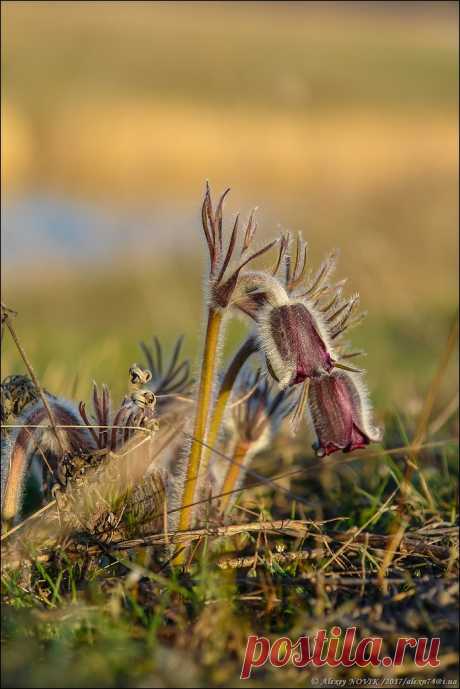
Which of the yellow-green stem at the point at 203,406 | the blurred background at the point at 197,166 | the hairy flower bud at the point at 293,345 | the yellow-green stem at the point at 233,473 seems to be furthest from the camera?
the blurred background at the point at 197,166

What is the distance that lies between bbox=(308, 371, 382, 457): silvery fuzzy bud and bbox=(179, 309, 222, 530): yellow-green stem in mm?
255

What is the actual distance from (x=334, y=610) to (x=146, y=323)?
863cm

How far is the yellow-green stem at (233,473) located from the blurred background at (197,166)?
0.75 metres

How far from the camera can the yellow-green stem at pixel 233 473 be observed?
2.48 m

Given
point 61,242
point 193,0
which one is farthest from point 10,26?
point 61,242

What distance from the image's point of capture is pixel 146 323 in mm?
10414

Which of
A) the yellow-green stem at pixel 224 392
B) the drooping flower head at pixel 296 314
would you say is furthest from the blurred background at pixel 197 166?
the drooping flower head at pixel 296 314

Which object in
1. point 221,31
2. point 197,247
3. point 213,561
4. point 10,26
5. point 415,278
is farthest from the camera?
point 221,31

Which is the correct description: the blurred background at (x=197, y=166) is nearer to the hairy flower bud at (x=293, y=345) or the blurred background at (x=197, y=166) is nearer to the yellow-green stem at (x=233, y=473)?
the yellow-green stem at (x=233, y=473)

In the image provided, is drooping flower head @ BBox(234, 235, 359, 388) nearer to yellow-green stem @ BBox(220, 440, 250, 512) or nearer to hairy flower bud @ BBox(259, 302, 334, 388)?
hairy flower bud @ BBox(259, 302, 334, 388)

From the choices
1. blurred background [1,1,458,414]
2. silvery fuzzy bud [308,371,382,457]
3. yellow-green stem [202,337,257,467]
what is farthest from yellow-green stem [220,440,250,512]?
blurred background [1,1,458,414]

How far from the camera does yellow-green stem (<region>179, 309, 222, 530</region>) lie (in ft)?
7.14

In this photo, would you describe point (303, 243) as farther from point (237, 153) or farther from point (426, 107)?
point (426, 107)

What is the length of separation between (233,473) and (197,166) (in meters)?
24.7
